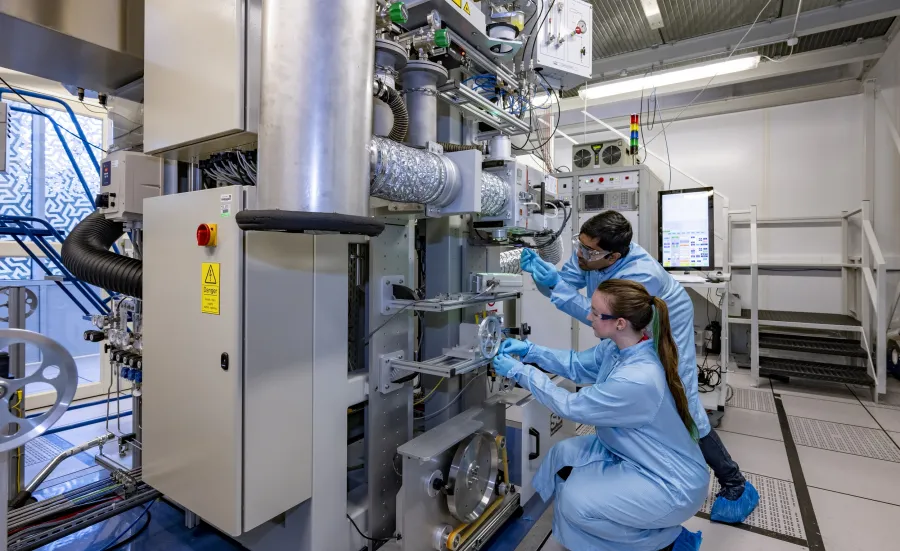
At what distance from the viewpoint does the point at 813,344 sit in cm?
423

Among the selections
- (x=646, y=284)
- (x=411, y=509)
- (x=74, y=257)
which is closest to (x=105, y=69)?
(x=74, y=257)

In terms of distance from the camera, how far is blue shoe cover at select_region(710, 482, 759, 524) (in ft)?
7.09

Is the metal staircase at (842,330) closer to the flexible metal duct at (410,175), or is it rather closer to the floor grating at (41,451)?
the flexible metal duct at (410,175)

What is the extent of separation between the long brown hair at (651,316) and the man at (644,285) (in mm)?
305

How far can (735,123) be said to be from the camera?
5.37 metres

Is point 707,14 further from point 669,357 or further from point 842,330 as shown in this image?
point 669,357

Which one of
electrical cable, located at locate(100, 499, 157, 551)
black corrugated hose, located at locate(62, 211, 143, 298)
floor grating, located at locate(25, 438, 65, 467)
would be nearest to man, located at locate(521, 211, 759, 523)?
black corrugated hose, located at locate(62, 211, 143, 298)

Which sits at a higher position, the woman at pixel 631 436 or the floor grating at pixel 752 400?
the woman at pixel 631 436

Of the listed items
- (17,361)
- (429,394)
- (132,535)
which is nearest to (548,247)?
(429,394)

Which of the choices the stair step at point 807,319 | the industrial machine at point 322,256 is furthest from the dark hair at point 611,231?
the stair step at point 807,319

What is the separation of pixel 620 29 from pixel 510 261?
2688mm

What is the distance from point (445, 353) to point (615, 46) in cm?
386

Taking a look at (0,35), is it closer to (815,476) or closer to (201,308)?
(201,308)

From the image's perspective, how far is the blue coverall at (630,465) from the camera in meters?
1.58
